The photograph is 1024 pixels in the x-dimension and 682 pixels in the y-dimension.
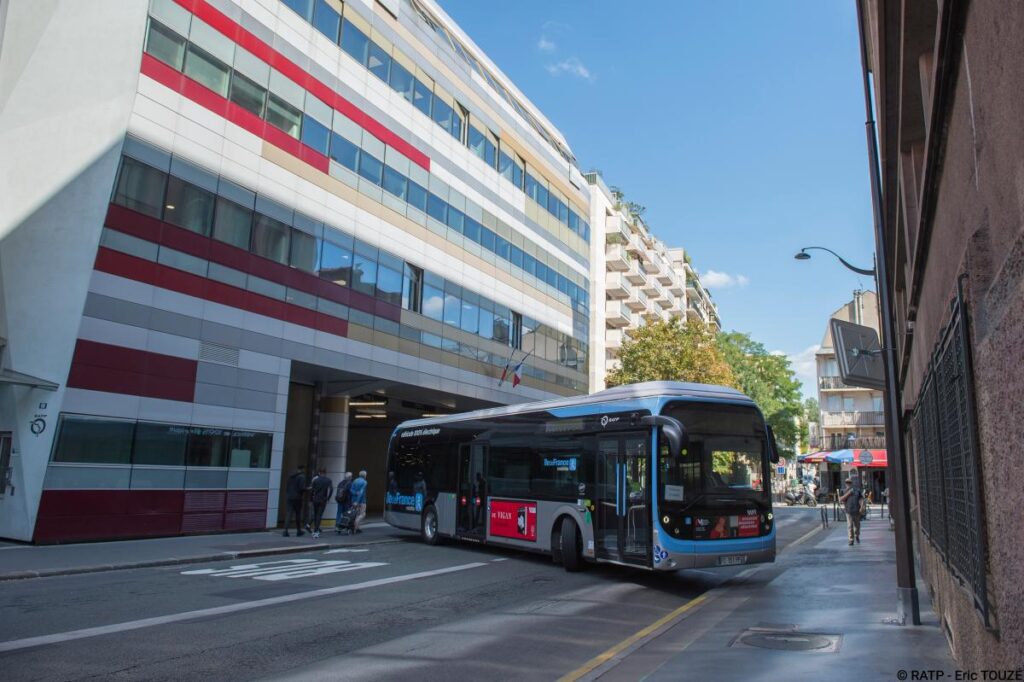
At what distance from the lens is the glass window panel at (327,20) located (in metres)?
25.6

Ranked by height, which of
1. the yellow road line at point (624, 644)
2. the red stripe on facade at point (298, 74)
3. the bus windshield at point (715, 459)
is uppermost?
the red stripe on facade at point (298, 74)

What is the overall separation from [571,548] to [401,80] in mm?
21869

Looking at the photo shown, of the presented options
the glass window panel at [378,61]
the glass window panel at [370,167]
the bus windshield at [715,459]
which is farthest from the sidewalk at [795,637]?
the glass window panel at [378,61]

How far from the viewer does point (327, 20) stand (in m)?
26.0

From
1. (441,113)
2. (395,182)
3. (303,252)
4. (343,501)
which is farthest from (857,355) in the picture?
(441,113)

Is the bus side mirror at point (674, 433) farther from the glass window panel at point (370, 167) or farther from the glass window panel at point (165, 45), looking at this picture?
the glass window panel at point (370, 167)

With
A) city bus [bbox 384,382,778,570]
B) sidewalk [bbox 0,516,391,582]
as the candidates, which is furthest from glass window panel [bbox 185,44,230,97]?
city bus [bbox 384,382,778,570]

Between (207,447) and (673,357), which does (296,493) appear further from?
(673,357)

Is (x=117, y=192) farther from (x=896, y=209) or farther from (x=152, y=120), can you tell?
(x=896, y=209)

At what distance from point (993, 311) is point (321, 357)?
23301 mm

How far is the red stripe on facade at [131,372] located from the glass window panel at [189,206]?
3.73 meters

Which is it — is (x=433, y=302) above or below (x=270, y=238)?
below

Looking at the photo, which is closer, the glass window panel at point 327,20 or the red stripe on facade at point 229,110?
the red stripe on facade at point 229,110

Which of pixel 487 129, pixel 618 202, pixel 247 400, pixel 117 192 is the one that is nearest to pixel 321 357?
pixel 247 400
